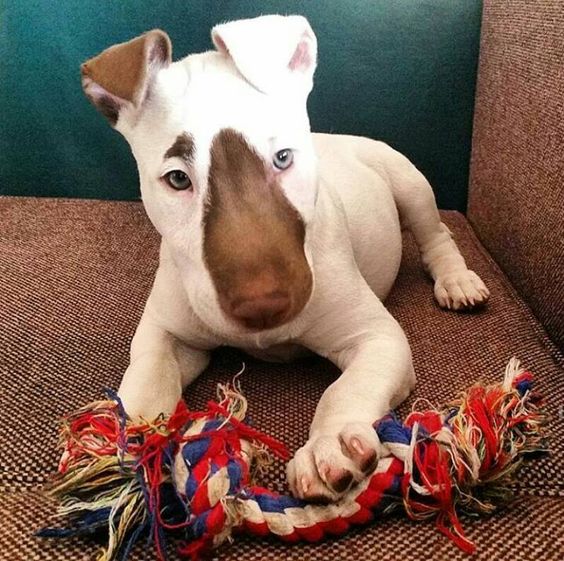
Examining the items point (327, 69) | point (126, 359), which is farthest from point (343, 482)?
point (327, 69)

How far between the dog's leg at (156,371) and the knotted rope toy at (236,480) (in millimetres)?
124

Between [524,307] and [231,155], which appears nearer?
[231,155]

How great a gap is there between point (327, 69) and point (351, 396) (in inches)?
47.1

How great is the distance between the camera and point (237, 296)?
0.89 meters

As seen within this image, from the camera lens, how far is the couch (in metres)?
0.84

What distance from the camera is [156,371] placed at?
112cm

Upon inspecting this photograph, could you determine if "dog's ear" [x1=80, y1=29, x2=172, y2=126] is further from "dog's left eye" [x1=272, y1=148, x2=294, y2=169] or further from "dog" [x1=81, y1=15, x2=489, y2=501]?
"dog's left eye" [x1=272, y1=148, x2=294, y2=169]

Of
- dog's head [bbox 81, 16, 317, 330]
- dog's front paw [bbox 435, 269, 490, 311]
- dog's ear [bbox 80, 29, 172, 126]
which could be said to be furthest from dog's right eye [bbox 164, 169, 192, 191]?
dog's front paw [bbox 435, 269, 490, 311]

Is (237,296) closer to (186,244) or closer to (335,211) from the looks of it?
(186,244)

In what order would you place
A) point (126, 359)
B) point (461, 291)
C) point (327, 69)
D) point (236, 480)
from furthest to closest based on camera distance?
1. point (327, 69)
2. point (461, 291)
3. point (126, 359)
4. point (236, 480)

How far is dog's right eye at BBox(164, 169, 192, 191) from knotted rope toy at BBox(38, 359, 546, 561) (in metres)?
0.30

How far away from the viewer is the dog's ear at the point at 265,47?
1009mm

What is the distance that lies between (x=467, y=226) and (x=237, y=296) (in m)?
1.15

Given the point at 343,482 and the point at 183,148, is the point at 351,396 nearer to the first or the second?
the point at 343,482
